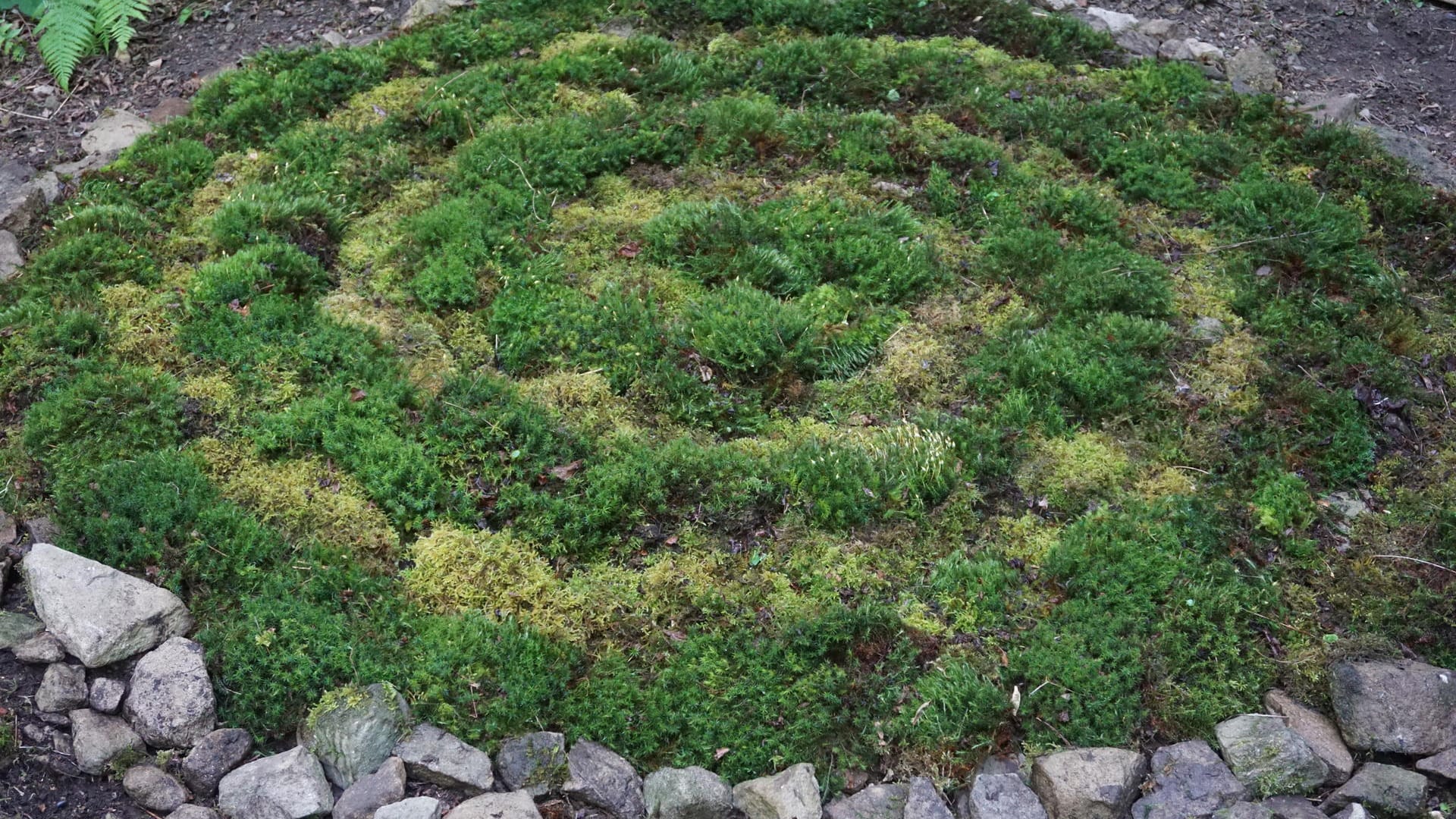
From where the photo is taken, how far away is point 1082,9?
953 cm

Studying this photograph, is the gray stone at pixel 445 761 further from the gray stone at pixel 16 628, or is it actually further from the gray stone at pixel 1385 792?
the gray stone at pixel 1385 792

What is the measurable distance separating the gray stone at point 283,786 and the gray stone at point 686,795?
4.52 ft

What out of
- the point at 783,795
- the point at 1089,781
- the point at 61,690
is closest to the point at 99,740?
the point at 61,690

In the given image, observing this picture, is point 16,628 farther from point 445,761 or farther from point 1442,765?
point 1442,765

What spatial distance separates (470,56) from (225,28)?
7.80 feet

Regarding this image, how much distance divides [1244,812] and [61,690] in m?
5.16

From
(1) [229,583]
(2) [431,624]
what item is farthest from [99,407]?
(2) [431,624]

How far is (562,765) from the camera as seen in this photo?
458 cm

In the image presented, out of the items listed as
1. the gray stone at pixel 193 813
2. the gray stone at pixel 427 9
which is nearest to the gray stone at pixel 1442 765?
the gray stone at pixel 193 813

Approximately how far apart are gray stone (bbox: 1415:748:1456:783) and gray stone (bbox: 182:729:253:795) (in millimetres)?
5181

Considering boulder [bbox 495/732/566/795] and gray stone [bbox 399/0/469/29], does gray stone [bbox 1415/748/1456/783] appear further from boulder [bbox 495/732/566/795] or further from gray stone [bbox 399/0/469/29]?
gray stone [bbox 399/0/469/29]

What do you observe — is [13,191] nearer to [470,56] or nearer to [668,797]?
[470,56]

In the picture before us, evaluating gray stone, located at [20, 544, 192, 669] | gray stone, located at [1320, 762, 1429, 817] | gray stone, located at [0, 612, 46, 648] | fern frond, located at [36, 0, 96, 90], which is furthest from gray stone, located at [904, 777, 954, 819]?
fern frond, located at [36, 0, 96, 90]

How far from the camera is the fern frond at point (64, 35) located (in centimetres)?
834
